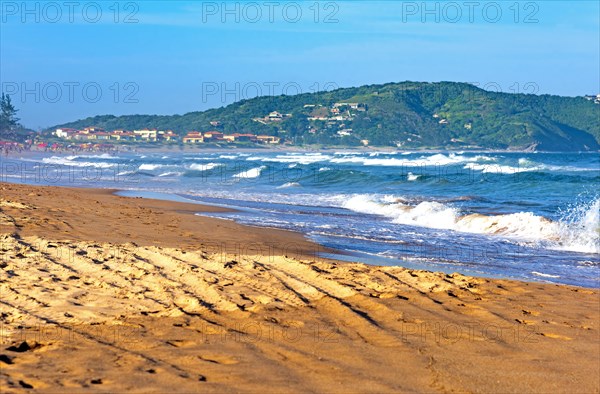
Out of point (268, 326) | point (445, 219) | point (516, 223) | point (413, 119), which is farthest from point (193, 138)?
point (268, 326)

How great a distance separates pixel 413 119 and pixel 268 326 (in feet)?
408

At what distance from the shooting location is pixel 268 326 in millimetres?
5840

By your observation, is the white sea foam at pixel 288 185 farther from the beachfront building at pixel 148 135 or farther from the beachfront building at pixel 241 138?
the beachfront building at pixel 148 135

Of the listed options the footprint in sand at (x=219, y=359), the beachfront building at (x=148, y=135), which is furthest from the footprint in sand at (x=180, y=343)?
the beachfront building at (x=148, y=135)

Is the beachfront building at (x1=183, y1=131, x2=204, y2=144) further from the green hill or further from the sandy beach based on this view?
the sandy beach

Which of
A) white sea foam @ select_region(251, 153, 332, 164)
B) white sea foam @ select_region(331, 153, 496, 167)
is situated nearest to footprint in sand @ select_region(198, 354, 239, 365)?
white sea foam @ select_region(331, 153, 496, 167)

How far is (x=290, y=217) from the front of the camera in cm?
1794

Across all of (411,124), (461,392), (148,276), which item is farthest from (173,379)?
(411,124)

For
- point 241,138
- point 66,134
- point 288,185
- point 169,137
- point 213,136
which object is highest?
point 66,134

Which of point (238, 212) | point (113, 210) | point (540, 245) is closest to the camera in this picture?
point (540, 245)

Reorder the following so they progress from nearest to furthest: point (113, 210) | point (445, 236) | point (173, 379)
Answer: point (173, 379)
point (445, 236)
point (113, 210)

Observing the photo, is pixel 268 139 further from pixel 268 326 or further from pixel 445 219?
pixel 268 326

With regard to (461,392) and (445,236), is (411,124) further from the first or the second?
(461,392)

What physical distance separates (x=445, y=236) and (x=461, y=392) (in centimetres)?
1054
